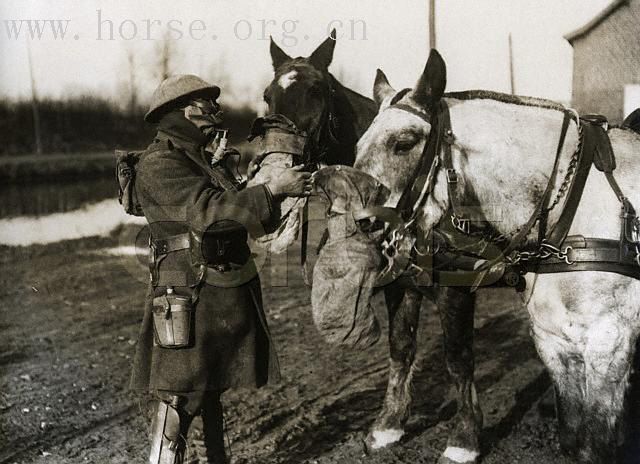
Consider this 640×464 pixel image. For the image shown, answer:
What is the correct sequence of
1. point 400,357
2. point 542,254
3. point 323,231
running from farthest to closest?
point 400,357 → point 323,231 → point 542,254

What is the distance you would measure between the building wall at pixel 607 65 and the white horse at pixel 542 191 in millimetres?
2553

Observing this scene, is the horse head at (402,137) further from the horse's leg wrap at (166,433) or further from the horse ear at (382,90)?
the horse's leg wrap at (166,433)

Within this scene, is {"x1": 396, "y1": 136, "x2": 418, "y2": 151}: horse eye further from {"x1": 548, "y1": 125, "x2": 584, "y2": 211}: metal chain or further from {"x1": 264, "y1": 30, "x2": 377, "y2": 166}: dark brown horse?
{"x1": 264, "y1": 30, "x2": 377, "y2": 166}: dark brown horse

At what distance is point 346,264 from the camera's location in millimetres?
2215

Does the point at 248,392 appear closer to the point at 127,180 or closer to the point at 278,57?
the point at 127,180

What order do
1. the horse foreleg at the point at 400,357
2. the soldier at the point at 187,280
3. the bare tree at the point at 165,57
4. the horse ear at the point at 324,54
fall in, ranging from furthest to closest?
1. the bare tree at the point at 165,57
2. the horse ear at the point at 324,54
3. the horse foreleg at the point at 400,357
4. the soldier at the point at 187,280

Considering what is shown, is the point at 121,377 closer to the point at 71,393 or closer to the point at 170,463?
the point at 71,393

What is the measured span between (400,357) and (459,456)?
26.1 inches

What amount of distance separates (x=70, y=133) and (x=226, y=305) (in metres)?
3.44

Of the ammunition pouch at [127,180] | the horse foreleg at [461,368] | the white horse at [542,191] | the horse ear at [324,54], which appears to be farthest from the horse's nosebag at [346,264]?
the horse ear at [324,54]

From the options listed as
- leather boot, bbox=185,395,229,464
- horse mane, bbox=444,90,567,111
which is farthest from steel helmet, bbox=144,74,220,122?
leather boot, bbox=185,395,229,464

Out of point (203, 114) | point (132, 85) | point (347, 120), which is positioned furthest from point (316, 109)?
point (132, 85)

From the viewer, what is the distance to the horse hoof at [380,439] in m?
3.49

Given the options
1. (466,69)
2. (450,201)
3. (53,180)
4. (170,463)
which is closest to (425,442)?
(170,463)
